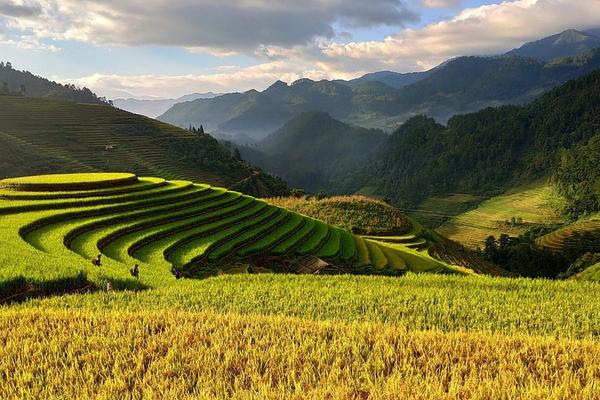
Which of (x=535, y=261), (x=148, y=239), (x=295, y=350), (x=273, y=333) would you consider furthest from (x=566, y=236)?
(x=295, y=350)

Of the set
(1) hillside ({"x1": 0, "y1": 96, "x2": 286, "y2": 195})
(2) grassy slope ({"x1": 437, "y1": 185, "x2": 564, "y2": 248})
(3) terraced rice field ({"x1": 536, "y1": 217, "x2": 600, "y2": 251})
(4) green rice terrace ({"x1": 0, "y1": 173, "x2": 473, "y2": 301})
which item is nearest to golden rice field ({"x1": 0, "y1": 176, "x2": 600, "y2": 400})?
(4) green rice terrace ({"x1": 0, "y1": 173, "x2": 473, "y2": 301})

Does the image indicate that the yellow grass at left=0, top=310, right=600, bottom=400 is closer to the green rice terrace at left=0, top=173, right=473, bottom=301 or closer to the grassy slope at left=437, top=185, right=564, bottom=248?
the green rice terrace at left=0, top=173, right=473, bottom=301

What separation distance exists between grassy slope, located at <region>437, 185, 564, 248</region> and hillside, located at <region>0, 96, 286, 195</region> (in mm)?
70467

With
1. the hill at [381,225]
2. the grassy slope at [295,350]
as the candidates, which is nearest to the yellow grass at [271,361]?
the grassy slope at [295,350]

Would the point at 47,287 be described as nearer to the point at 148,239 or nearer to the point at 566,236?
the point at 148,239

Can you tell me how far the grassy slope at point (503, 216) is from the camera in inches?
5876

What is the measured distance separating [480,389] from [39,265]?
15.2 metres

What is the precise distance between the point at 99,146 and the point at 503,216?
152 m

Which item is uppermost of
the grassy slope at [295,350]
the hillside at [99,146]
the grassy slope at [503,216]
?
the hillside at [99,146]

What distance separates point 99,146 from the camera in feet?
410

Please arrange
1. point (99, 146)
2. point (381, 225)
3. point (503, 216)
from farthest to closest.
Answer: point (503, 216), point (99, 146), point (381, 225)

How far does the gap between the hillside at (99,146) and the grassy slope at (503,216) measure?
231ft

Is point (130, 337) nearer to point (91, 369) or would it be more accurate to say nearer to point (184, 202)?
point (91, 369)

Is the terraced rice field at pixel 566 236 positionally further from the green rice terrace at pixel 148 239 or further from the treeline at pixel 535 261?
the green rice terrace at pixel 148 239
